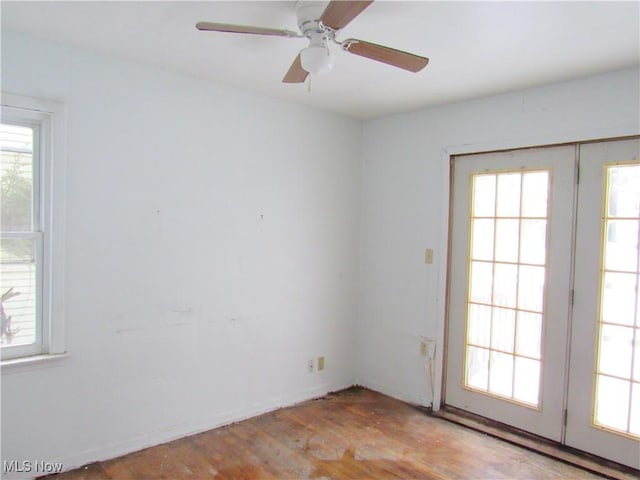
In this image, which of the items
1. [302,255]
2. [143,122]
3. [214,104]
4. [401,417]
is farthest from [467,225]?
[143,122]

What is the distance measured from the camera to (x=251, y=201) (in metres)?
3.26

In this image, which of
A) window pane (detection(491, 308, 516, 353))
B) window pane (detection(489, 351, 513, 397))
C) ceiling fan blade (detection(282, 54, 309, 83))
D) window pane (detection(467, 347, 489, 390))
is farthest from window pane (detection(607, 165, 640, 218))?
ceiling fan blade (detection(282, 54, 309, 83))

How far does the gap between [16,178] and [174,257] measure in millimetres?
982

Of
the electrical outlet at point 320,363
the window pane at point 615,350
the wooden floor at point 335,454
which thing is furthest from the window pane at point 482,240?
the electrical outlet at point 320,363

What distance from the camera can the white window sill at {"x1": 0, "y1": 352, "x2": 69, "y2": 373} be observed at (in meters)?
2.28

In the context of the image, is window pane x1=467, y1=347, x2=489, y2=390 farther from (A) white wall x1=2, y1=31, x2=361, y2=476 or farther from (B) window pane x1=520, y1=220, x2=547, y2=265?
(A) white wall x1=2, y1=31, x2=361, y2=476

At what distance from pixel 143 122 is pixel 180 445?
2.12 m

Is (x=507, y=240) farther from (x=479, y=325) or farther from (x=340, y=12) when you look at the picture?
(x=340, y=12)

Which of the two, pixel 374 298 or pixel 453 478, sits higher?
pixel 374 298

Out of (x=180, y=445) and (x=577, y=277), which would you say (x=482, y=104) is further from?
(x=180, y=445)

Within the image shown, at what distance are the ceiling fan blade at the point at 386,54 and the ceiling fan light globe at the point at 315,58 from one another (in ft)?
0.35

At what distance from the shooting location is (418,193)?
3.61m

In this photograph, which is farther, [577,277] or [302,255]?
[302,255]

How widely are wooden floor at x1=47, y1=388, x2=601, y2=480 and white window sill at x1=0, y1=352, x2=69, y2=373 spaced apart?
0.65 meters
